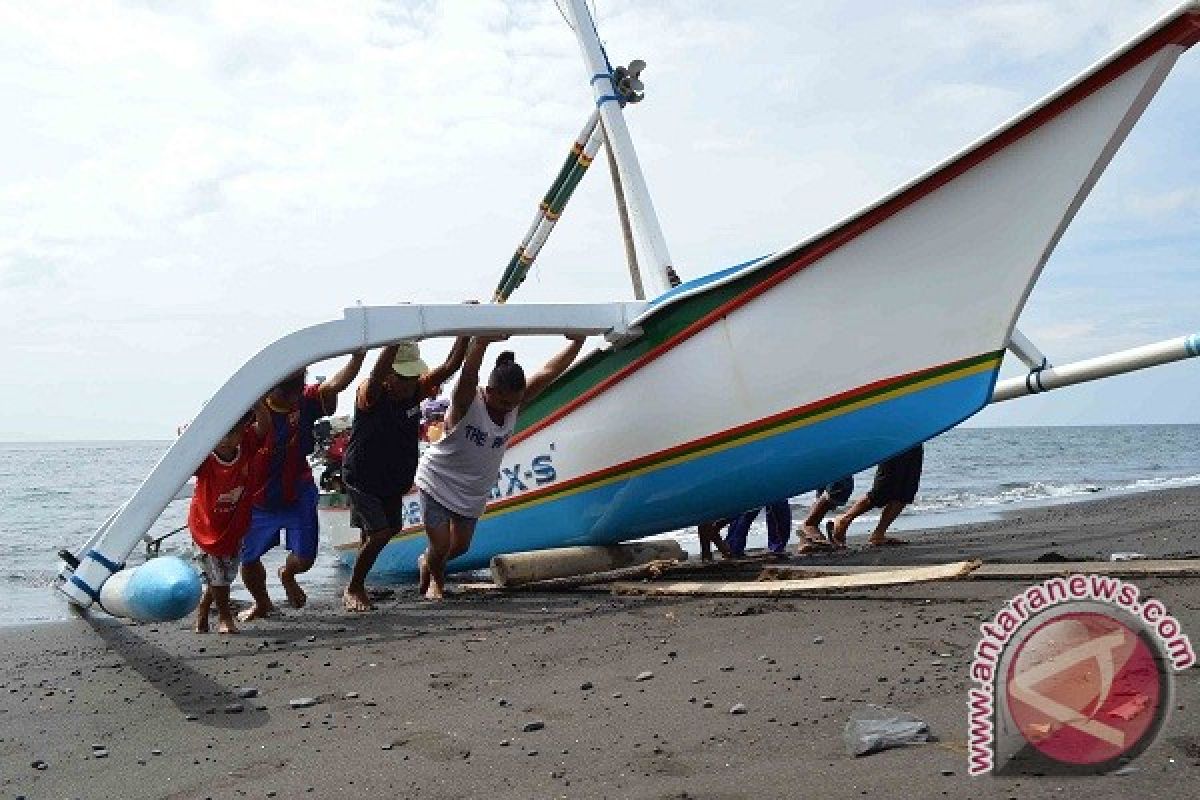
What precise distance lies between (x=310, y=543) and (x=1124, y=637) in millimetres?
4783

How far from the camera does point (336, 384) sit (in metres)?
6.73

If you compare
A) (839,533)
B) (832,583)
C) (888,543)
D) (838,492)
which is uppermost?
(838,492)

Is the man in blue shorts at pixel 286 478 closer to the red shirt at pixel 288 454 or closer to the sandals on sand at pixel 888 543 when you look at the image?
the red shirt at pixel 288 454

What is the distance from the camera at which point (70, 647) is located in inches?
220

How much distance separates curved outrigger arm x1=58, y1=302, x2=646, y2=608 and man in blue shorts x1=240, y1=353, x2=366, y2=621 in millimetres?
273

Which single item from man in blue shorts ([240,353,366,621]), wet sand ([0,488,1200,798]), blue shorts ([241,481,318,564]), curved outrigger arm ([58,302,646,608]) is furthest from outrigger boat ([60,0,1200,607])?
wet sand ([0,488,1200,798])

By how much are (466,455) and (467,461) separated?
4 cm

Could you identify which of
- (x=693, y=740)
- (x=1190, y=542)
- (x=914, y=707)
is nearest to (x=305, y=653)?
(x=693, y=740)

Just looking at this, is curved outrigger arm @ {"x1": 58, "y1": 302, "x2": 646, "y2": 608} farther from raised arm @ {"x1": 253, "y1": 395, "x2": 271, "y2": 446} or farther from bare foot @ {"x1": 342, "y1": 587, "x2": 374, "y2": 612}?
bare foot @ {"x1": 342, "y1": 587, "x2": 374, "y2": 612}

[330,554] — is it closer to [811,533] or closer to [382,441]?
[811,533]

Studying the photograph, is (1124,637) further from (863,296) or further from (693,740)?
(863,296)

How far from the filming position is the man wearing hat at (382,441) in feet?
21.2

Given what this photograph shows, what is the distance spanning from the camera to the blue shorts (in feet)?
21.1

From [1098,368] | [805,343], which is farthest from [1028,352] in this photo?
[805,343]
